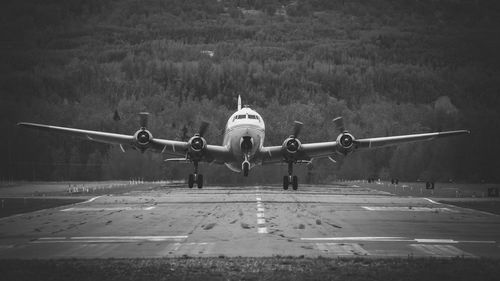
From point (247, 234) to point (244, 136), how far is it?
23868 mm

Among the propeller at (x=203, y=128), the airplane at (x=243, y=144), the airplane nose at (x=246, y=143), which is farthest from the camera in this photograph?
the propeller at (x=203, y=128)

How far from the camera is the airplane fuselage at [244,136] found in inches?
1916

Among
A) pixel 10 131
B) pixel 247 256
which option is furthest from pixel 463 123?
pixel 247 256

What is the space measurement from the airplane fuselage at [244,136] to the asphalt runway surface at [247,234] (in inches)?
455

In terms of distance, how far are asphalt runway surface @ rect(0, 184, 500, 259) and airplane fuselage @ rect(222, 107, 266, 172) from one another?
1155cm

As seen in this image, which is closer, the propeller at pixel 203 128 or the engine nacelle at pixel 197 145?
the engine nacelle at pixel 197 145

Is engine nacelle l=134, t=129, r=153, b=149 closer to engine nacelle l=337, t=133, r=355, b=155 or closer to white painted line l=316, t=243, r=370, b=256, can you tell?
engine nacelle l=337, t=133, r=355, b=155

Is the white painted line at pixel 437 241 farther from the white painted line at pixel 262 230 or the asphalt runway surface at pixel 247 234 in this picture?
the white painted line at pixel 262 230

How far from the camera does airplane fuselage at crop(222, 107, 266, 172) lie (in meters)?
48.7

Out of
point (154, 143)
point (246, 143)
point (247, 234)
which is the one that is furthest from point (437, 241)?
point (154, 143)

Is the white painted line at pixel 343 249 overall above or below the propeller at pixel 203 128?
below

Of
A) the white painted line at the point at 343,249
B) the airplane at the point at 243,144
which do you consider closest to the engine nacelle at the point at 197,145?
the airplane at the point at 243,144

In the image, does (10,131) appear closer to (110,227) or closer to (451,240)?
(110,227)

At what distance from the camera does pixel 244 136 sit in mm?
48594
